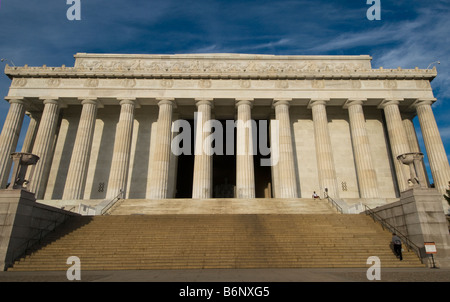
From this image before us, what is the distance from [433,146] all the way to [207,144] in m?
23.8

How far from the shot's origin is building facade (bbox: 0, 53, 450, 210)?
2848cm

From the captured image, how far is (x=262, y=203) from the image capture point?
79.5 feet

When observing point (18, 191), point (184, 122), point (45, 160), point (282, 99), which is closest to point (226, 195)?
point (184, 122)

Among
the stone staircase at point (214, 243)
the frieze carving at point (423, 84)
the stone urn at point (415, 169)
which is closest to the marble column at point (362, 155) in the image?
the frieze carving at point (423, 84)

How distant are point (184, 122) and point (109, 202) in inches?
545

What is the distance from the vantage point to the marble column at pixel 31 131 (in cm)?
3141

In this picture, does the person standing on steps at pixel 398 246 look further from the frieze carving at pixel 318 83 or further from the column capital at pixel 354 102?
the frieze carving at pixel 318 83

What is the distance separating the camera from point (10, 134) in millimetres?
28688

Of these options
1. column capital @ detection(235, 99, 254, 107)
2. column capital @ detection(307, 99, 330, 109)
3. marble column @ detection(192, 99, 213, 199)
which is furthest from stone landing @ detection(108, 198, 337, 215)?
column capital @ detection(307, 99, 330, 109)

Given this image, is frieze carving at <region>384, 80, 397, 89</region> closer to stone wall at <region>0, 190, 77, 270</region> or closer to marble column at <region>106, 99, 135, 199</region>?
marble column at <region>106, 99, 135, 199</region>

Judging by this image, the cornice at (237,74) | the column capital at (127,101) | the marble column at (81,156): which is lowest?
the marble column at (81,156)

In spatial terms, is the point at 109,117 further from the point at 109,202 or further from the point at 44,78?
the point at 109,202

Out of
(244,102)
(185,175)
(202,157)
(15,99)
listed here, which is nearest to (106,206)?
(202,157)

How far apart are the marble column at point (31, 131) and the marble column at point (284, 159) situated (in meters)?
28.2
